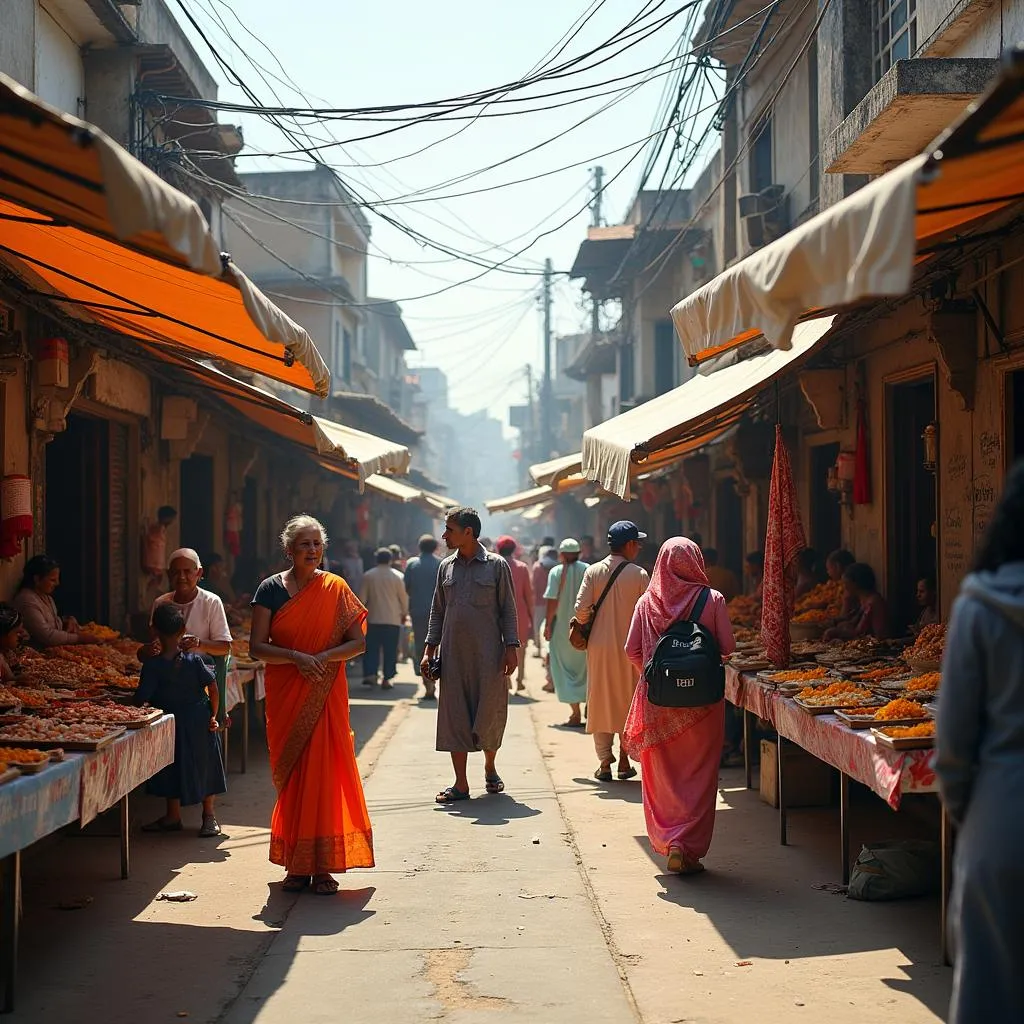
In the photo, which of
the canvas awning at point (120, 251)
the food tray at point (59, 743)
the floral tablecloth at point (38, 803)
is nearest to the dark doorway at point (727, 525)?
the canvas awning at point (120, 251)

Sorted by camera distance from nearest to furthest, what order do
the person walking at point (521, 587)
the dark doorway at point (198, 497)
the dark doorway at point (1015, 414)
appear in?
the dark doorway at point (1015, 414) → the person walking at point (521, 587) → the dark doorway at point (198, 497)

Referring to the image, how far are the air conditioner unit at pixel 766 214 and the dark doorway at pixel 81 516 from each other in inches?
300

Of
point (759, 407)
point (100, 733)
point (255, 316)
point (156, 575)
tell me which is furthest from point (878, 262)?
point (156, 575)

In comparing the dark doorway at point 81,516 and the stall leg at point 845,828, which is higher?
the dark doorway at point 81,516

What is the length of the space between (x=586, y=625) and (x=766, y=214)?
23.0ft

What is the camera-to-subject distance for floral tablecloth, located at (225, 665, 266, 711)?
8875 mm

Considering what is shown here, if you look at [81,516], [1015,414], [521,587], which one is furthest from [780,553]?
[521,587]

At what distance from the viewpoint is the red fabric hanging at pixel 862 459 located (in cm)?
1072

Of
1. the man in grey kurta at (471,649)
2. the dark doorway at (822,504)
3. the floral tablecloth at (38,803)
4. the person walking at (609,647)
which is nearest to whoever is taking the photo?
the floral tablecloth at (38,803)

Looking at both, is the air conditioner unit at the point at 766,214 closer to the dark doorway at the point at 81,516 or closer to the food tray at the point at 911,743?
the dark doorway at the point at 81,516

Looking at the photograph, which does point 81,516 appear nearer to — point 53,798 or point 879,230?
point 53,798

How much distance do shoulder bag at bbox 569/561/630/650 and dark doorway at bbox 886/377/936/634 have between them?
227 centimetres

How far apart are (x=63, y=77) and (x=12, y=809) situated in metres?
9.63

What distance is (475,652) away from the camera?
29.3 ft
